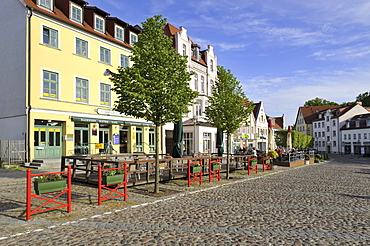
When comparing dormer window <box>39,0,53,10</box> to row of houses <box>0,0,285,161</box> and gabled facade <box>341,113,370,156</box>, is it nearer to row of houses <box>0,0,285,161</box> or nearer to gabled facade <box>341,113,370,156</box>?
row of houses <box>0,0,285,161</box>

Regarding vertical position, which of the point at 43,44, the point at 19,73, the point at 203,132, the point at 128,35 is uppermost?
the point at 128,35

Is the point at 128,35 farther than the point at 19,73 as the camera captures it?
Yes

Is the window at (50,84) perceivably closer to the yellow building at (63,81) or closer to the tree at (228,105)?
the yellow building at (63,81)

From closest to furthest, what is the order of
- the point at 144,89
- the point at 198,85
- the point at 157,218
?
the point at 157,218, the point at 144,89, the point at 198,85

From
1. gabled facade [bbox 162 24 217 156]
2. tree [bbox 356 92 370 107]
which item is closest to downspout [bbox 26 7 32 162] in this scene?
gabled facade [bbox 162 24 217 156]

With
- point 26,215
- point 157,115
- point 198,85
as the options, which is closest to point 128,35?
point 198,85

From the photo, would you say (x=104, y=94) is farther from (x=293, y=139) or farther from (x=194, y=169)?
(x=293, y=139)

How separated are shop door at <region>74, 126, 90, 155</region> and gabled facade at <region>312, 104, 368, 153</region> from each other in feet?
221

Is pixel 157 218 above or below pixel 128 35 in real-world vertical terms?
below

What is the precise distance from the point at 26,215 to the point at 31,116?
14.4 meters

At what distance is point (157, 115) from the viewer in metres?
11.4

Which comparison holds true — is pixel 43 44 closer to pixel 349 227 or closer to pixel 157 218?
pixel 157 218

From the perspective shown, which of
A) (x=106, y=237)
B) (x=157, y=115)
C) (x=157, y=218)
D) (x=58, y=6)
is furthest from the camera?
(x=58, y=6)

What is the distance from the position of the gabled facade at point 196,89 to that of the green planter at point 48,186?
70.5ft
